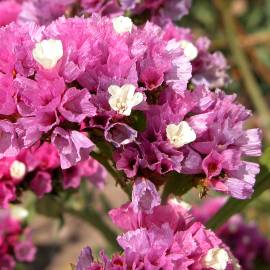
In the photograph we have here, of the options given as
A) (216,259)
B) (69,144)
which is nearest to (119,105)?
(69,144)

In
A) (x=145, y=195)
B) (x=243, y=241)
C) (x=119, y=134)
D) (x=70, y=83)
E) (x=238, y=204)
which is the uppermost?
(x=70, y=83)

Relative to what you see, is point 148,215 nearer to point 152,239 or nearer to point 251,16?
point 152,239

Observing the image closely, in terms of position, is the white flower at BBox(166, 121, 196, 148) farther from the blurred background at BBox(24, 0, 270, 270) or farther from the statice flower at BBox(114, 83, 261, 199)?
the blurred background at BBox(24, 0, 270, 270)

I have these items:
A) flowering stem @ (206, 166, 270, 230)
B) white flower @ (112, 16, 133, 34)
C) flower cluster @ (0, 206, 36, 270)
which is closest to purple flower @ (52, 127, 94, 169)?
white flower @ (112, 16, 133, 34)

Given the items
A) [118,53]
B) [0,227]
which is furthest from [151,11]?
[0,227]

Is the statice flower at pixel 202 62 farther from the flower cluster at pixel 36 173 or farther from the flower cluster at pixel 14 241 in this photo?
the flower cluster at pixel 14 241

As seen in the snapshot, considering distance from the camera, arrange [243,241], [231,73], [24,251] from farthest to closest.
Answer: [231,73] → [243,241] → [24,251]

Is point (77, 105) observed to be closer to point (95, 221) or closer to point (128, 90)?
point (128, 90)

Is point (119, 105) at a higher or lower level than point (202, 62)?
higher

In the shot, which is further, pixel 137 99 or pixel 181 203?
pixel 181 203
